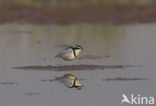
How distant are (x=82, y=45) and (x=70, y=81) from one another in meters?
6.79

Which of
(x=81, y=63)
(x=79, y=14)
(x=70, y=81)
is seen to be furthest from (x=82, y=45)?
(x=79, y=14)

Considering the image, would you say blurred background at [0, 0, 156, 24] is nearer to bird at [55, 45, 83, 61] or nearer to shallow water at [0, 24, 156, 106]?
shallow water at [0, 24, 156, 106]

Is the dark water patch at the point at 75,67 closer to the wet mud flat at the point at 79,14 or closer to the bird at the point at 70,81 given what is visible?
the bird at the point at 70,81

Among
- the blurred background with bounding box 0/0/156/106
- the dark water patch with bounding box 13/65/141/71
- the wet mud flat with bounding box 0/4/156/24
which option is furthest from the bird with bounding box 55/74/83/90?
the wet mud flat with bounding box 0/4/156/24

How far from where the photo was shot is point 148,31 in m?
24.8

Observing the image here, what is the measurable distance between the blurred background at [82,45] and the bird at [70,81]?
0.16 metres

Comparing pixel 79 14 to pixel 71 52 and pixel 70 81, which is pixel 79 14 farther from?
pixel 70 81

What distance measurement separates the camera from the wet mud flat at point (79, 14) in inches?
1169

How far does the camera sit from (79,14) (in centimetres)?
3108

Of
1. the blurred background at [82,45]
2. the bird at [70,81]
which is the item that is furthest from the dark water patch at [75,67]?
→ the bird at [70,81]

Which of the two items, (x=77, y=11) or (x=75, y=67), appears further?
(x=77, y=11)

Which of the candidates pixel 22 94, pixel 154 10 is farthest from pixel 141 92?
pixel 154 10

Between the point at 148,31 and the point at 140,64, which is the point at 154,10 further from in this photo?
the point at 140,64

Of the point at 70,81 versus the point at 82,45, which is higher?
the point at 82,45
